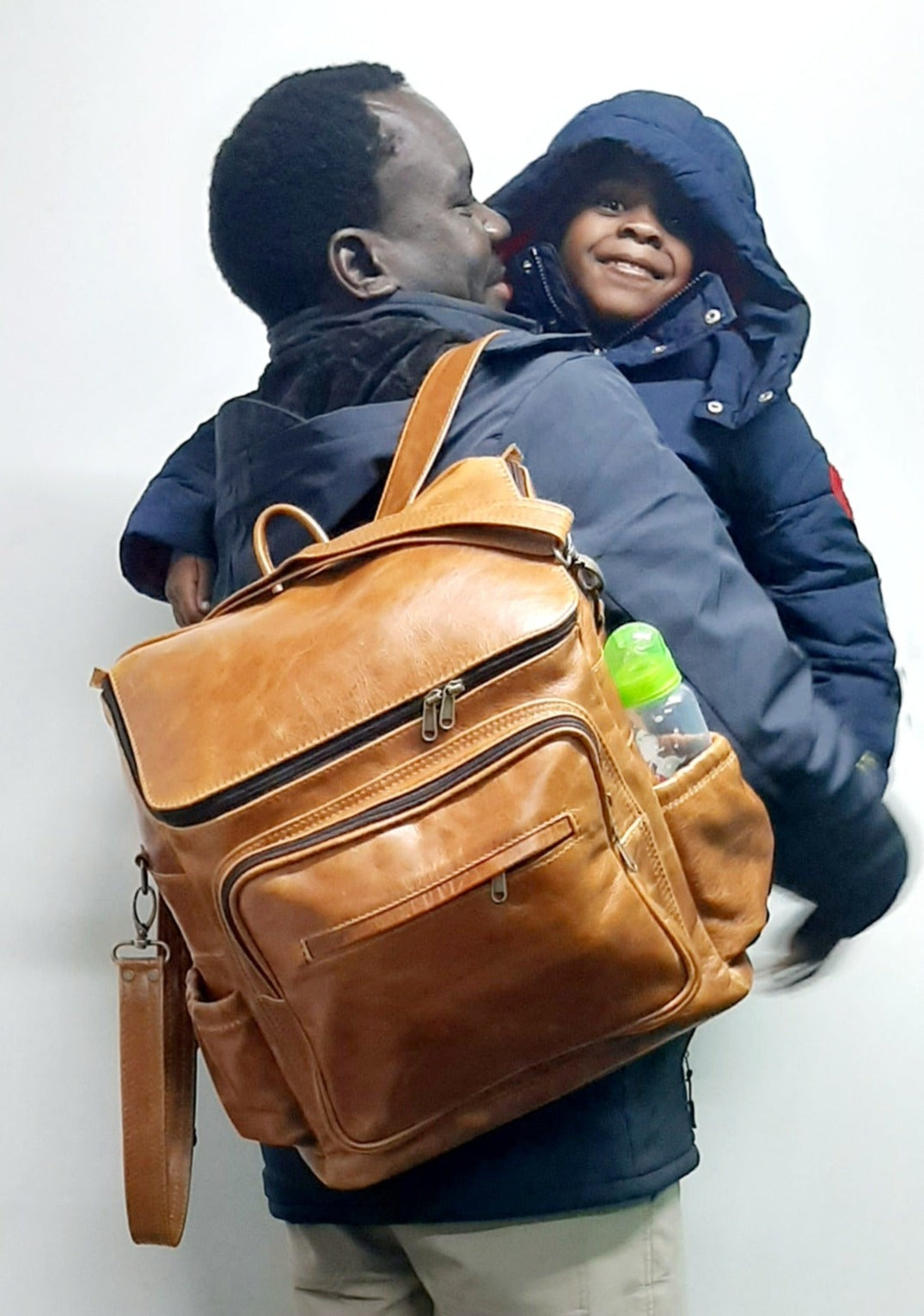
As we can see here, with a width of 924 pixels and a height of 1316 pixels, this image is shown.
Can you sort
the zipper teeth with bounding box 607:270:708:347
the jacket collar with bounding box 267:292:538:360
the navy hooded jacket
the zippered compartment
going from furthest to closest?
the zipper teeth with bounding box 607:270:708:347 → the jacket collar with bounding box 267:292:538:360 → the navy hooded jacket → the zippered compartment

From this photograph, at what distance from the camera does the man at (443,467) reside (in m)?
0.75

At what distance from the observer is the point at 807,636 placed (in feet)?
3.07

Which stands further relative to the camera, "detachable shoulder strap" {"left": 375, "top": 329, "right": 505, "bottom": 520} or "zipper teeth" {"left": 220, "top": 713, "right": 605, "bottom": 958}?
"detachable shoulder strap" {"left": 375, "top": 329, "right": 505, "bottom": 520}

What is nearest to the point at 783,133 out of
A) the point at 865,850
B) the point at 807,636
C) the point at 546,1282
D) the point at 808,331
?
the point at 808,331

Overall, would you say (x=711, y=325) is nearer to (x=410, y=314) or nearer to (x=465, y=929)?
(x=410, y=314)

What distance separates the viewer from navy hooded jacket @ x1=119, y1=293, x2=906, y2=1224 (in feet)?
2.44

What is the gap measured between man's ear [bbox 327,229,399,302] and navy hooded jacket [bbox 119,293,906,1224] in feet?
0.06

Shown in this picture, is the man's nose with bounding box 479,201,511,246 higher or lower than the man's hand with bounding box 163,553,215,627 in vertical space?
higher

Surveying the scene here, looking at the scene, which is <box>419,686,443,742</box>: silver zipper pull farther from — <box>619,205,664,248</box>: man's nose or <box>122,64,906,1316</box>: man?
<box>619,205,664,248</box>: man's nose

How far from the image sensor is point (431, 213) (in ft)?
2.97

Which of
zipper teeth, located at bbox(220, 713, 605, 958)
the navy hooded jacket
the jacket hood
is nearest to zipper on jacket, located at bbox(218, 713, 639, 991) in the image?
zipper teeth, located at bbox(220, 713, 605, 958)

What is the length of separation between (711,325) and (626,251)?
85mm

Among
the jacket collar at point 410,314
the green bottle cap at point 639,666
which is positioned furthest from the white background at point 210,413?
the green bottle cap at point 639,666

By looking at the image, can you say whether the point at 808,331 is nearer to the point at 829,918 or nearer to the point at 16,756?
the point at 829,918
